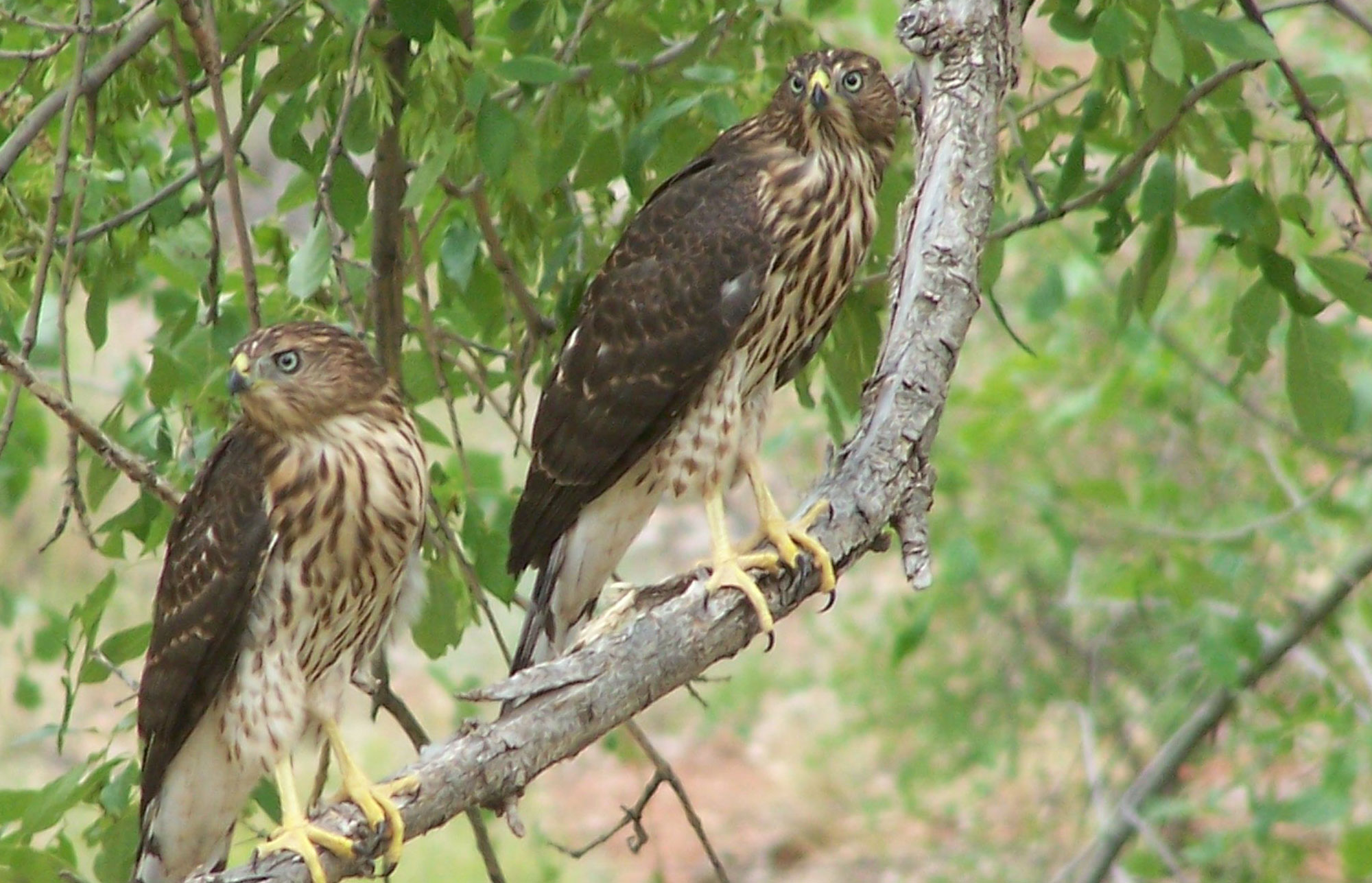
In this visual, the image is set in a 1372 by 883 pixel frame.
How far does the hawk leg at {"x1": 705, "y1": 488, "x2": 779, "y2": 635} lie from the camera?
308 centimetres

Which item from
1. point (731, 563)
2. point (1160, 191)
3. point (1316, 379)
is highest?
point (1160, 191)

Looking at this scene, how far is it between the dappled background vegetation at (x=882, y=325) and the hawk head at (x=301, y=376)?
0.32 ft

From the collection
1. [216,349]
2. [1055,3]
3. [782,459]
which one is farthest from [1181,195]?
[782,459]

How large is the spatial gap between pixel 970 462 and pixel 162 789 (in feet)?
11.4

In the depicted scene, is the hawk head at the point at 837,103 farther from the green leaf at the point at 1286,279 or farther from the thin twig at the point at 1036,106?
the green leaf at the point at 1286,279

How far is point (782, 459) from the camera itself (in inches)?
335

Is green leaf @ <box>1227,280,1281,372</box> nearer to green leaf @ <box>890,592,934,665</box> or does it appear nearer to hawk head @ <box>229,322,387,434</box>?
green leaf @ <box>890,592,934,665</box>

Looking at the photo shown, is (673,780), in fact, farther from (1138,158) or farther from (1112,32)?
(1112,32)

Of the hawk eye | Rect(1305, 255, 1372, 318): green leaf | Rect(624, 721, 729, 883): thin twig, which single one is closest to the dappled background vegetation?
Rect(1305, 255, 1372, 318): green leaf

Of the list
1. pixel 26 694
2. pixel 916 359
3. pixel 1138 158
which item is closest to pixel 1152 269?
pixel 1138 158

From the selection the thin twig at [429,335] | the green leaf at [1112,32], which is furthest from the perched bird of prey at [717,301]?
the green leaf at [1112,32]

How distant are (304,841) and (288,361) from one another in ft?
3.02

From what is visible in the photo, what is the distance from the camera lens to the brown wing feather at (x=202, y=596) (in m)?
3.26

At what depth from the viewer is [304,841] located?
2777 mm
